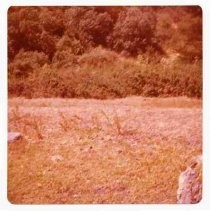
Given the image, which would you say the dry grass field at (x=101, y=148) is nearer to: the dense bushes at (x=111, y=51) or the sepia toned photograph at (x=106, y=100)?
the sepia toned photograph at (x=106, y=100)

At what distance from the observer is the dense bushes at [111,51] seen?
5512mm

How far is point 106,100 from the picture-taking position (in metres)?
5.54

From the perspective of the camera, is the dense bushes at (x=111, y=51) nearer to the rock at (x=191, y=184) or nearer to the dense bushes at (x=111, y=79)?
the dense bushes at (x=111, y=79)

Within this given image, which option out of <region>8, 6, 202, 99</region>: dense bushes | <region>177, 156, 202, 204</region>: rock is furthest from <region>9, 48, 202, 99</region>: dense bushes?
<region>177, 156, 202, 204</region>: rock

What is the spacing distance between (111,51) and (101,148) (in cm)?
76

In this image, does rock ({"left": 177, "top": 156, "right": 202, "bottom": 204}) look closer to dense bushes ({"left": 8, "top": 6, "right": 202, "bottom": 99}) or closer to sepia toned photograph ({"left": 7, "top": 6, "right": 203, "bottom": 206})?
sepia toned photograph ({"left": 7, "top": 6, "right": 203, "bottom": 206})

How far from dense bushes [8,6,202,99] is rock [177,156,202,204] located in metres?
0.56

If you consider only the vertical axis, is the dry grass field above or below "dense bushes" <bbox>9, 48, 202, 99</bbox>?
below

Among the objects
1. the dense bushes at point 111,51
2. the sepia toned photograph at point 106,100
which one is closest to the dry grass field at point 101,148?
the sepia toned photograph at point 106,100

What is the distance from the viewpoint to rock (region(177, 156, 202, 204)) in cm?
548

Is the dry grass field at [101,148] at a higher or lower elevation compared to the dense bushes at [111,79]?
lower

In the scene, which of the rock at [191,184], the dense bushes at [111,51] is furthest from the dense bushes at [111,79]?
the rock at [191,184]
